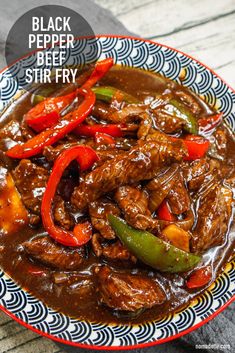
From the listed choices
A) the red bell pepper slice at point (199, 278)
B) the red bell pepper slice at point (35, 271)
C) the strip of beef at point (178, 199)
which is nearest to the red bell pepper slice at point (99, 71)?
the strip of beef at point (178, 199)

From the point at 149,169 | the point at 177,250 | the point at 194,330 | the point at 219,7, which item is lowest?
the point at 194,330

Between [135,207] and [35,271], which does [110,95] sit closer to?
[135,207]

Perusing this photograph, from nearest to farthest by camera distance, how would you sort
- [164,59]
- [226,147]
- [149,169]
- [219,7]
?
[149,169]
[226,147]
[164,59]
[219,7]

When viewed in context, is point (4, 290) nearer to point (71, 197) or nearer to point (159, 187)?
point (71, 197)

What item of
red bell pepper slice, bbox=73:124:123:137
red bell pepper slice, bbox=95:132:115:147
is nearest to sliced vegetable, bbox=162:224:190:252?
red bell pepper slice, bbox=95:132:115:147

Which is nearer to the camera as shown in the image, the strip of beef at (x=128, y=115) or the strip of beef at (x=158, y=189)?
the strip of beef at (x=158, y=189)

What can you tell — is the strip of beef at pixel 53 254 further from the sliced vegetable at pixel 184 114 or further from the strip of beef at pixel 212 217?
the sliced vegetable at pixel 184 114

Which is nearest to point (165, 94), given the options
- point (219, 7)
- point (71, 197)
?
point (71, 197)
